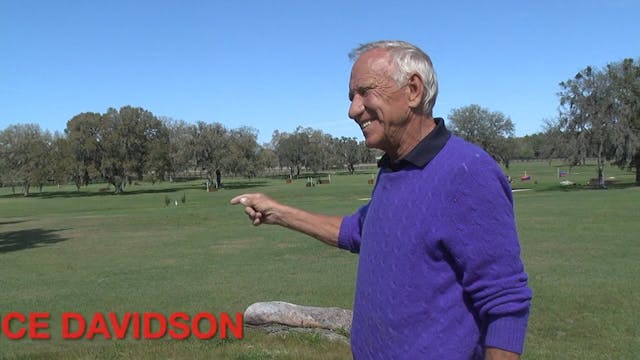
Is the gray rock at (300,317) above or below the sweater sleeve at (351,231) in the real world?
below

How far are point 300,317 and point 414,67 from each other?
4.74m

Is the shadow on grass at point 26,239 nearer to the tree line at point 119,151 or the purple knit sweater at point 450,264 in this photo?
the purple knit sweater at point 450,264

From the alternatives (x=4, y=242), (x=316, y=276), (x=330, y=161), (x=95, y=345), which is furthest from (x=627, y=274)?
(x=330, y=161)

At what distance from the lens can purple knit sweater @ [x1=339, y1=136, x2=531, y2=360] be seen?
1.68 meters

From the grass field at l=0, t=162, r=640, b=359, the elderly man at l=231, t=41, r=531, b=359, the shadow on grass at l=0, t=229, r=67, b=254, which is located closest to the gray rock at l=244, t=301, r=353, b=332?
the grass field at l=0, t=162, r=640, b=359

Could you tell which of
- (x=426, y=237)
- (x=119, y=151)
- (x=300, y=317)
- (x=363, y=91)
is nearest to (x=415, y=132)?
(x=363, y=91)

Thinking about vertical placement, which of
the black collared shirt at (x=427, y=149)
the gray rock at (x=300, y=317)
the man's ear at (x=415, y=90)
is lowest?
the gray rock at (x=300, y=317)

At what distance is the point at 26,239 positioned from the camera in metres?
23.5

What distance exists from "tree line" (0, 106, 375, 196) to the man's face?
2762 inches

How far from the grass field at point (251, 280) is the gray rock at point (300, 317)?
0.18 metres

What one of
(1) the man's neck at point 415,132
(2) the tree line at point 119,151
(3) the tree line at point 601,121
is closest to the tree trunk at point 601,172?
(3) the tree line at point 601,121

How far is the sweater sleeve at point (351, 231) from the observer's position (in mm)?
2543

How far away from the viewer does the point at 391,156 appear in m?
2.01

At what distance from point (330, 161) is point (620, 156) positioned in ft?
292
